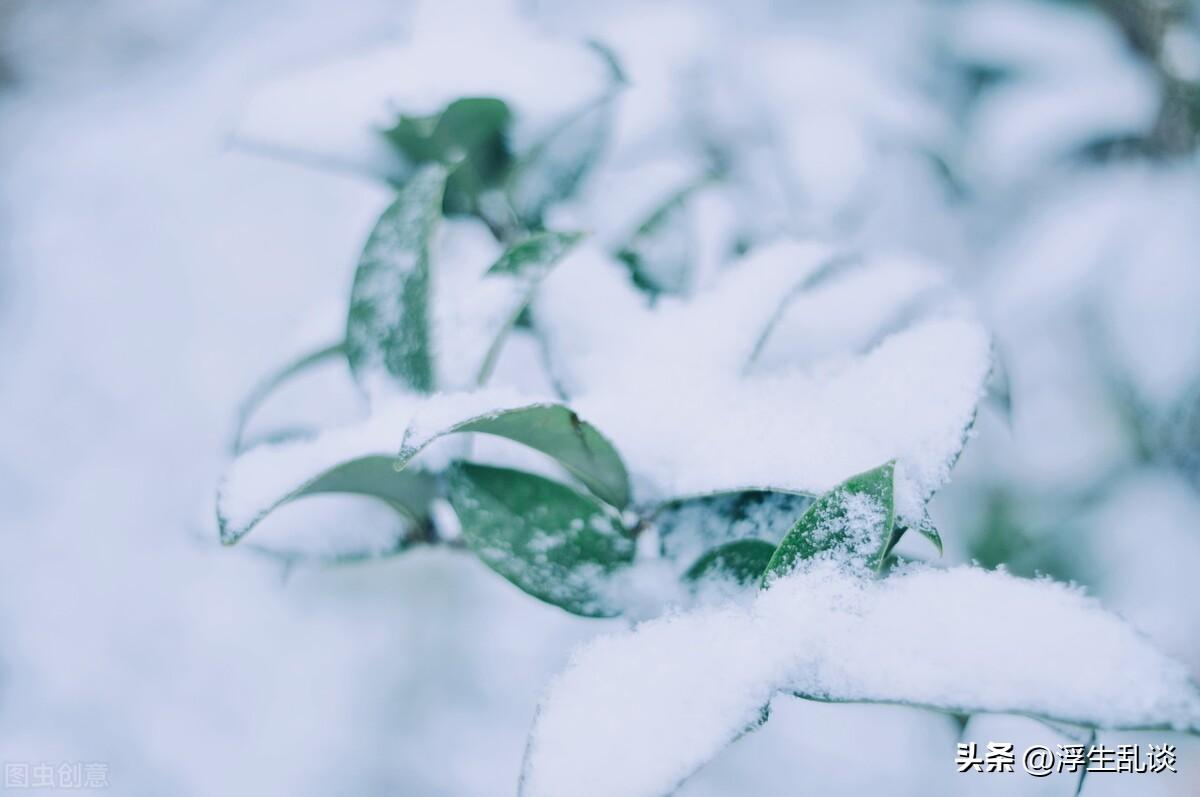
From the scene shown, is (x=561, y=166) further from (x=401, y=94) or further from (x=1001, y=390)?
(x=1001, y=390)

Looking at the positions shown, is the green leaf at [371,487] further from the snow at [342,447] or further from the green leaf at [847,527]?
the green leaf at [847,527]

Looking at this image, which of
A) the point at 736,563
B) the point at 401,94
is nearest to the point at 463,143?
the point at 401,94

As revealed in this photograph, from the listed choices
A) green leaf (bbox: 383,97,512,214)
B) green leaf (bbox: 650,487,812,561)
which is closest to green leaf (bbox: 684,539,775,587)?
green leaf (bbox: 650,487,812,561)

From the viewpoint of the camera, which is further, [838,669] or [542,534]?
[542,534]

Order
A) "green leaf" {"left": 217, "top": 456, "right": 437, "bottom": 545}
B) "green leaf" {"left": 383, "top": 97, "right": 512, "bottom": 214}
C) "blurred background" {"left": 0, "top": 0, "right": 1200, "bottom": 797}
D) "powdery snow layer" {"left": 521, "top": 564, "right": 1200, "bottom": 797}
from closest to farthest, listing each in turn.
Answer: "powdery snow layer" {"left": 521, "top": 564, "right": 1200, "bottom": 797}, "green leaf" {"left": 217, "top": 456, "right": 437, "bottom": 545}, "green leaf" {"left": 383, "top": 97, "right": 512, "bottom": 214}, "blurred background" {"left": 0, "top": 0, "right": 1200, "bottom": 797}

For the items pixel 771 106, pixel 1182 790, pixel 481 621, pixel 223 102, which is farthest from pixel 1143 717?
pixel 223 102

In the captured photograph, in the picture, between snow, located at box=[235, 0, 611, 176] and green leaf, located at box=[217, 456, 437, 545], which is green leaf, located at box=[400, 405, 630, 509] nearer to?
green leaf, located at box=[217, 456, 437, 545]
